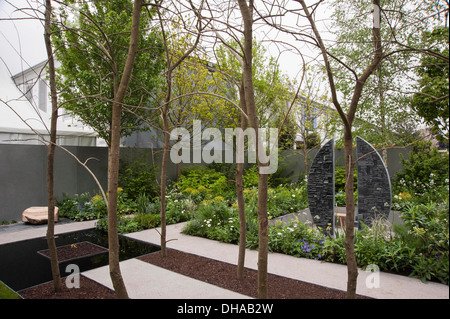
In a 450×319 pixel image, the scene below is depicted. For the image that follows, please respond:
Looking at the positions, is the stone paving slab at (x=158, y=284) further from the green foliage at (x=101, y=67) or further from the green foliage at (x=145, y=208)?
the green foliage at (x=101, y=67)

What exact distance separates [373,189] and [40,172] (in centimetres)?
806

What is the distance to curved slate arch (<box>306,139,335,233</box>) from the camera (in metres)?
5.11

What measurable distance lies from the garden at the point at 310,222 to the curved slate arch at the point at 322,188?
0.90 feet

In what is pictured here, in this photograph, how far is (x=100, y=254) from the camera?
4.46m

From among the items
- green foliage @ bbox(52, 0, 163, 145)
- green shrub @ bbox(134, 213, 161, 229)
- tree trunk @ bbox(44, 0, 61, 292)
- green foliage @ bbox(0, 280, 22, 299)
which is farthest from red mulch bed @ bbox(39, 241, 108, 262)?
green foliage @ bbox(52, 0, 163, 145)

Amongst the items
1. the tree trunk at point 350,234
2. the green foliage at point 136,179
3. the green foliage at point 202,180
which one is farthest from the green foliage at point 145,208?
the tree trunk at point 350,234

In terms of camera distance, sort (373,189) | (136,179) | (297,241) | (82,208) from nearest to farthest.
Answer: (297,241) < (373,189) < (82,208) < (136,179)

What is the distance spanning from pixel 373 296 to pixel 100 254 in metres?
3.80

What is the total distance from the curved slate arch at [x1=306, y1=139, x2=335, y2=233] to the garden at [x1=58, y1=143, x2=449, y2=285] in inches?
10.8

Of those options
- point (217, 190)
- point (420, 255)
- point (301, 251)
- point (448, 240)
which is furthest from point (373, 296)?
point (217, 190)

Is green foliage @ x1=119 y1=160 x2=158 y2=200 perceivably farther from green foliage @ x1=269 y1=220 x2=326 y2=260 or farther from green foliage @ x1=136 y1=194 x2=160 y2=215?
green foliage @ x1=269 y1=220 x2=326 y2=260

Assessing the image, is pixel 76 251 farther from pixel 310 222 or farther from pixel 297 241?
pixel 310 222

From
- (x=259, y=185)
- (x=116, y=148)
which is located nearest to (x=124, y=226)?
(x=116, y=148)

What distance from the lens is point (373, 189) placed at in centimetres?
518
